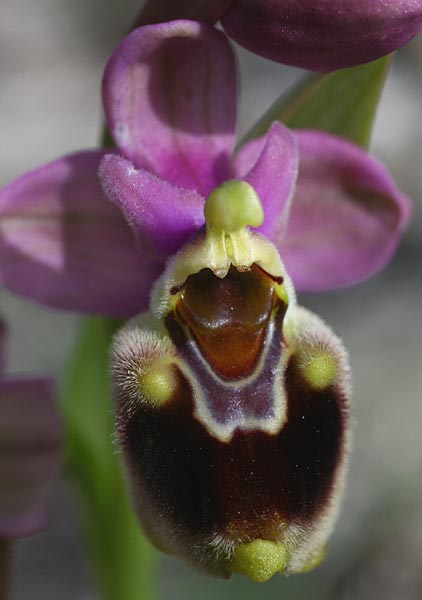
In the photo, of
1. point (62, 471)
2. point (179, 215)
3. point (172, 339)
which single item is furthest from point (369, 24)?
point (62, 471)

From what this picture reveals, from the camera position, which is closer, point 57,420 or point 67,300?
point 67,300

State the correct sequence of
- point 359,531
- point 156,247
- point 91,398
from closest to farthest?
1. point 156,247
2. point 91,398
3. point 359,531

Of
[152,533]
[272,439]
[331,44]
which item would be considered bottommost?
[152,533]

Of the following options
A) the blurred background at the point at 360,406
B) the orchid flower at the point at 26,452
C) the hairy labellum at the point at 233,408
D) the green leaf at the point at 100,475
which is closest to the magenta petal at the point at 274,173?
the hairy labellum at the point at 233,408

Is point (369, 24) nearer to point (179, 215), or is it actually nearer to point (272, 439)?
point (179, 215)

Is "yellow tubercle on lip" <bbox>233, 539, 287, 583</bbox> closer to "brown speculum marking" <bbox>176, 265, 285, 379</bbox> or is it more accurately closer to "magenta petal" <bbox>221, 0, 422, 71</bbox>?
"brown speculum marking" <bbox>176, 265, 285, 379</bbox>

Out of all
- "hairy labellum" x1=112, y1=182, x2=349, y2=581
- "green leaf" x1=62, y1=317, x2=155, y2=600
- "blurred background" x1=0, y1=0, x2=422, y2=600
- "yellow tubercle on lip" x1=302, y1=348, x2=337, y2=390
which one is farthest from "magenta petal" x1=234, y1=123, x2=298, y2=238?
"blurred background" x1=0, y1=0, x2=422, y2=600
